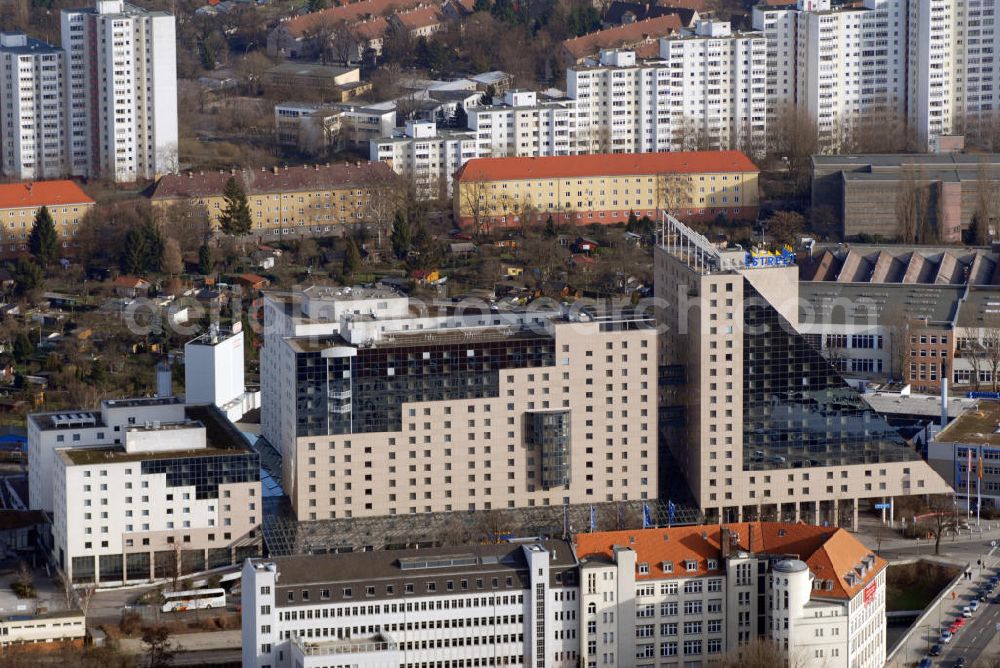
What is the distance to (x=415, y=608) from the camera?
230 ft

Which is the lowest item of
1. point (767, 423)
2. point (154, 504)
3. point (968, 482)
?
point (968, 482)

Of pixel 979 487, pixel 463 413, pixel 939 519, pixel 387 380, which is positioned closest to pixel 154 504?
pixel 387 380

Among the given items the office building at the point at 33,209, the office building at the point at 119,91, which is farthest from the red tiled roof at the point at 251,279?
the office building at the point at 119,91

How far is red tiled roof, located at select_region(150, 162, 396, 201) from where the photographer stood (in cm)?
11325

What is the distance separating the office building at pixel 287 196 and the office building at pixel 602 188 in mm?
3390

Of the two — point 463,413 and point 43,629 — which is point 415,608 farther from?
point 463,413

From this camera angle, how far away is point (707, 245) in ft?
276

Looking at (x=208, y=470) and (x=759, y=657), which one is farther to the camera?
(x=208, y=470)

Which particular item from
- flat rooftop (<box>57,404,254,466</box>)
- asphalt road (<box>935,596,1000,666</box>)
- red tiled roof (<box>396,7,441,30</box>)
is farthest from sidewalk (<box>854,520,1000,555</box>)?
red tiled roof (<box>396,7,441,30</box>)

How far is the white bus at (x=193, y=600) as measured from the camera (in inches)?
3024

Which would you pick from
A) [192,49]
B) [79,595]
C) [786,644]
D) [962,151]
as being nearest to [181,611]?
[79,595]

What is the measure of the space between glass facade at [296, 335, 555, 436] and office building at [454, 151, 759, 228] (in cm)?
3425

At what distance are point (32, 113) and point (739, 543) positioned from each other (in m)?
53.2

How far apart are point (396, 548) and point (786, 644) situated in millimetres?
12564
